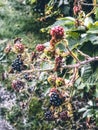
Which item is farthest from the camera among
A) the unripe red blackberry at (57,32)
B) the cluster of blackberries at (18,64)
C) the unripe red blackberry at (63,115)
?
the unripe red blackberry at (63,115)

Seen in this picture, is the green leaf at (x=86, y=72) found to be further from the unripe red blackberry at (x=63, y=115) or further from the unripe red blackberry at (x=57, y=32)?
the unripe red blackberry at (x=63, y=115)

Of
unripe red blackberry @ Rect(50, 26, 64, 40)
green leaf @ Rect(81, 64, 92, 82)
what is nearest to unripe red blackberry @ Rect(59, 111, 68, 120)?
green leaf @ Rect(81, 64, 92, 82)

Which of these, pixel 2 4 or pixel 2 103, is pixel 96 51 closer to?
pixel 2 103

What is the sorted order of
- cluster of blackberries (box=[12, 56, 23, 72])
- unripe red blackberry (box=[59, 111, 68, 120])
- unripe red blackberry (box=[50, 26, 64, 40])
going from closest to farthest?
unripe red blackberry (box=[50, 26, 64, 40])
cluster of blackberries (box=[12, 56, 23, 72])
unripe red blackberry (box=[59, 111, 68, 120])

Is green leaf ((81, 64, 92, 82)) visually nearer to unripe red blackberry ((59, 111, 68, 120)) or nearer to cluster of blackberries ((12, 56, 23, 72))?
cluster of blackberries ((12, 56, 23, 72))

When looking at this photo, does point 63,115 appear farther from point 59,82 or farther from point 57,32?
point 57,32

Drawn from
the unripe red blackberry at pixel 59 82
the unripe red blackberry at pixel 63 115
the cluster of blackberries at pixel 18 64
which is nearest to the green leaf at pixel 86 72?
the unripe red blackberry at pixel 59 82

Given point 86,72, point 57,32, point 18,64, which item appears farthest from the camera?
point 18,64

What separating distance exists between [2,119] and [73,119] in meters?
0.77

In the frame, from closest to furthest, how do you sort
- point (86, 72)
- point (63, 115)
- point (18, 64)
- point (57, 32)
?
point (57, 32) < point (86, 72) < point (18, 64) < point (63, 115)

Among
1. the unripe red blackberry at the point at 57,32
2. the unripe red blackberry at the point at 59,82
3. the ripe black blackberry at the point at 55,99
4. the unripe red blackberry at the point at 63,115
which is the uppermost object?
the unripe red blackberry at the point at 57,32

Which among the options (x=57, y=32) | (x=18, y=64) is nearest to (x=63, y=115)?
(x=18, y=64)

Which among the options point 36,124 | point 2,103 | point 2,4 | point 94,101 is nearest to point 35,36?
point 2,4

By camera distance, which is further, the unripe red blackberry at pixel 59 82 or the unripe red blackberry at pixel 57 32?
the unripe red blackberry at pixel 59 82
